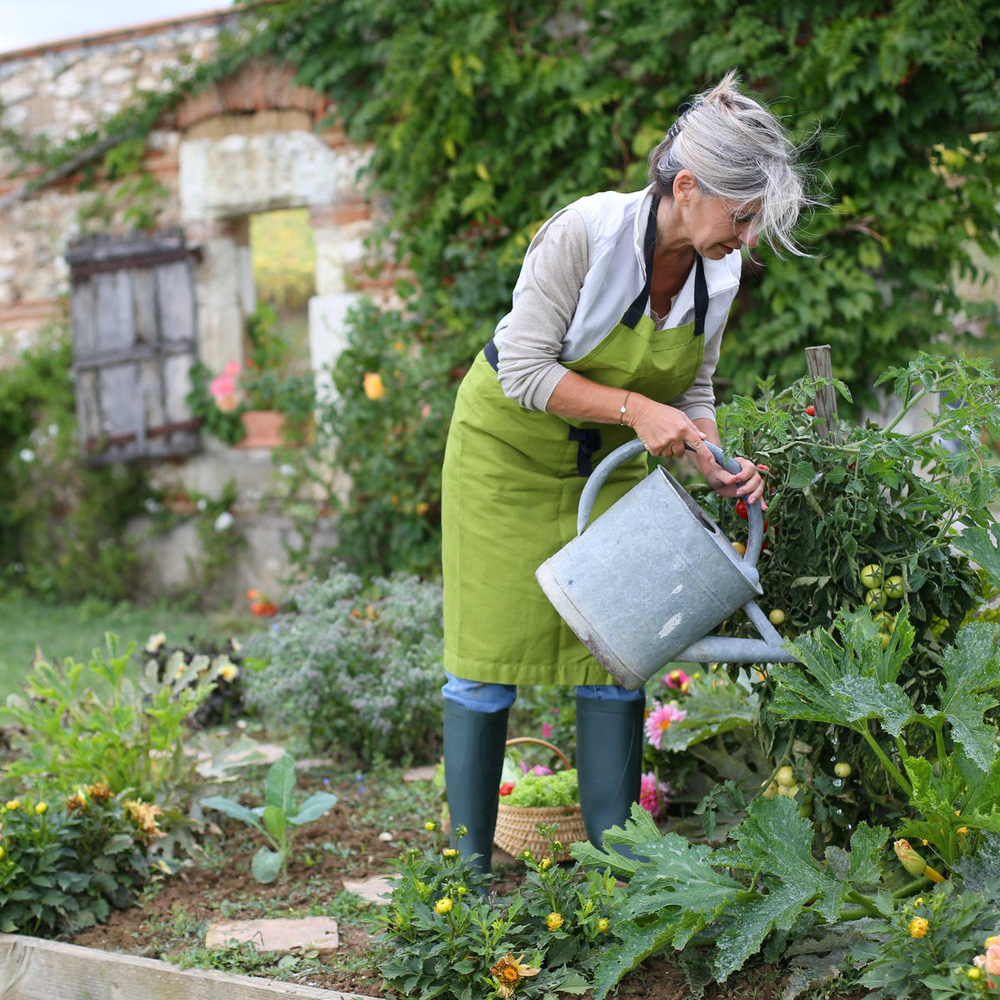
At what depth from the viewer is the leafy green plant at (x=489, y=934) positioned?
6.10 ft

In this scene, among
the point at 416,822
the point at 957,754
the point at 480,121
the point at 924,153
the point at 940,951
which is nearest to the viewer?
the point at 940,951

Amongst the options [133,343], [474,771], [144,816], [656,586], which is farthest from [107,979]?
[133,343]

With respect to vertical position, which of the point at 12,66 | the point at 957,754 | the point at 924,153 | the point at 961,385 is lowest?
the point at 957,754

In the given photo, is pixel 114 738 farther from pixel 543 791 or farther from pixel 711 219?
pixel 711 219

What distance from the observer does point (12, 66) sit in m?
6.81

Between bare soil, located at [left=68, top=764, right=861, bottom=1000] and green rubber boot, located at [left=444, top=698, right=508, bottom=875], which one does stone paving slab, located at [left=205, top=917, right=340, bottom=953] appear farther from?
green rubber boot, located at [left=444, top=698, right=508, bottom=875]

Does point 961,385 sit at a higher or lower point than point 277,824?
higher

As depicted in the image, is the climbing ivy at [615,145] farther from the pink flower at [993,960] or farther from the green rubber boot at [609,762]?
the pink flower at [993,960]

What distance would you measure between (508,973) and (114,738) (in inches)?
49.9

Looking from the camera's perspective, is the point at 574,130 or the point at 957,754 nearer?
the point at 957,754

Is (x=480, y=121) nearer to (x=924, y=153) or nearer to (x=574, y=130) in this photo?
(x=574, y=130)

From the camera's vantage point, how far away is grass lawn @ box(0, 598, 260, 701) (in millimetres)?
5207

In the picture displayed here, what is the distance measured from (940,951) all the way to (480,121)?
14.4 ft

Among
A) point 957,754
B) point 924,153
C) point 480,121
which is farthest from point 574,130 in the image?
point 957,754
